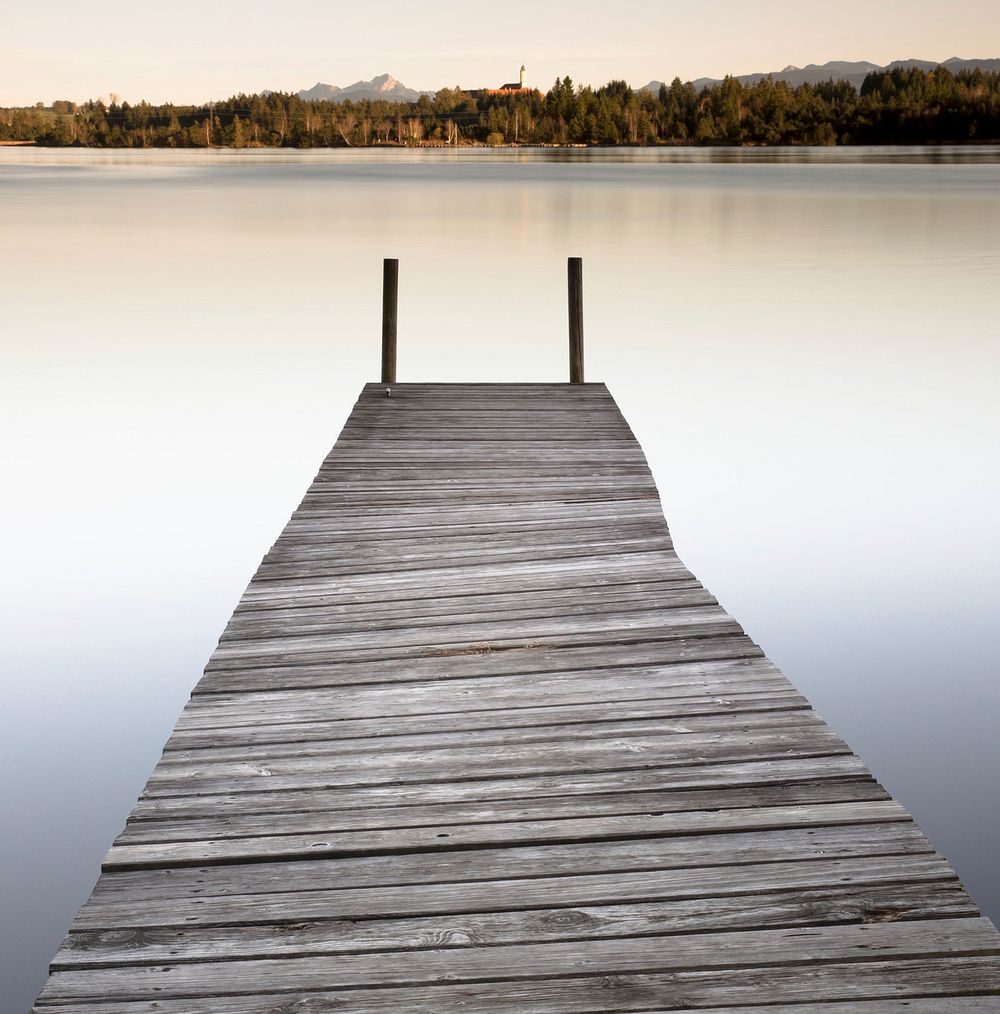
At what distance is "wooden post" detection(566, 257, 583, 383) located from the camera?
29.6 feet

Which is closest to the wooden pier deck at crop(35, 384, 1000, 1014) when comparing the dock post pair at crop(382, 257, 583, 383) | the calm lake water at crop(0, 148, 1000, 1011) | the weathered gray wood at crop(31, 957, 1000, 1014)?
the weathered gray wood at crop(31, 957, 1000, 1014)

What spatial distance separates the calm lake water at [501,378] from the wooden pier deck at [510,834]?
864 millimetres

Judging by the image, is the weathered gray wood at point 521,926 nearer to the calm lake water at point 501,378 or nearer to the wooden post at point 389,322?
the calm lake water at point 501,378

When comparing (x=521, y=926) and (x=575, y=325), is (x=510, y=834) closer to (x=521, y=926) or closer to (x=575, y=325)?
(x=521, y=926)

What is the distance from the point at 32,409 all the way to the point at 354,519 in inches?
286

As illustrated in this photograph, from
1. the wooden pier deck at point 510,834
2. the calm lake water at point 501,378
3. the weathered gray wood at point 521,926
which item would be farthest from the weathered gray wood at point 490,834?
the calm lake water at point 501,378

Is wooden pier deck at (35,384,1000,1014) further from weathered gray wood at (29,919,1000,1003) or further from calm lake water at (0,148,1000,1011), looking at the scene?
calm lake water at (0,148,1000,1011)

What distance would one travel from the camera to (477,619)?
4.10 meters

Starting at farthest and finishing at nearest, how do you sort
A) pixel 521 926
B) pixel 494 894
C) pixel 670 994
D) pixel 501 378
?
pixel 501 378 < pixel 494 894 < pixel 521 926 < pixel 670 994

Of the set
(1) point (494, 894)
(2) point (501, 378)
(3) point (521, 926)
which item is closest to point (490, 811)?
(1) point (494, 894)

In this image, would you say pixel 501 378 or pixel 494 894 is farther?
pixel 501 378

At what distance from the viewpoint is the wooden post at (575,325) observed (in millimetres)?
9008

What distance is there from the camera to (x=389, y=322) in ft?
29.7

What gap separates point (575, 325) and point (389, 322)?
1.43m
